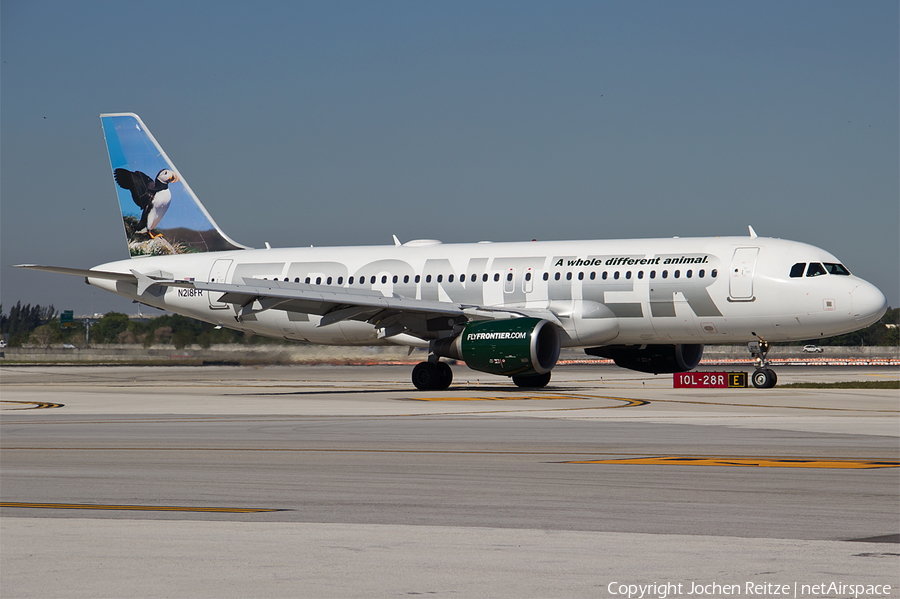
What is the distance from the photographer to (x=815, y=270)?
28.0 metres

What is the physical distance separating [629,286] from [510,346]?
442 cm

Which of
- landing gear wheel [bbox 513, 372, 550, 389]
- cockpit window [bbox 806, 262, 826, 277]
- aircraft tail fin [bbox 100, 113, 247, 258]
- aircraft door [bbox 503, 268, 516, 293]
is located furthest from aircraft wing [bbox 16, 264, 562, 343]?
cockpit window [bbox 806, 262, 826, 277]

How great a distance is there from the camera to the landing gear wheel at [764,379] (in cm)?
2952

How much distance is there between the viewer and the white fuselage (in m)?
27.9

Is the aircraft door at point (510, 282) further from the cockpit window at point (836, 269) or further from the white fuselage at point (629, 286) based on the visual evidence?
the cockpit window at point (836, 269)

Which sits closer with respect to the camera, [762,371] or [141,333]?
[762,371]

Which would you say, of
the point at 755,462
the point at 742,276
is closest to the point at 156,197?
the point at 742,276

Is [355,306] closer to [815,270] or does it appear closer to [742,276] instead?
[742,276]

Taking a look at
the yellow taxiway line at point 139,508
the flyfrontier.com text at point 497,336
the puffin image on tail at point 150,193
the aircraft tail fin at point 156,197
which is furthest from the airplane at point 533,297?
the yellow taxiway line at point 139,508

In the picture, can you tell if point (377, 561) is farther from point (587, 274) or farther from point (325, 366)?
point (325, 366)

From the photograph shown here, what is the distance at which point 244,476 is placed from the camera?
1110cm

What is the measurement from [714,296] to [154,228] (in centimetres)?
1995

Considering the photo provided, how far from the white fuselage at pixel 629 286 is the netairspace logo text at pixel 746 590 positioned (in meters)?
22.9

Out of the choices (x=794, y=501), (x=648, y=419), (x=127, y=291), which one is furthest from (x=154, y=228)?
(x=794, y=501)
